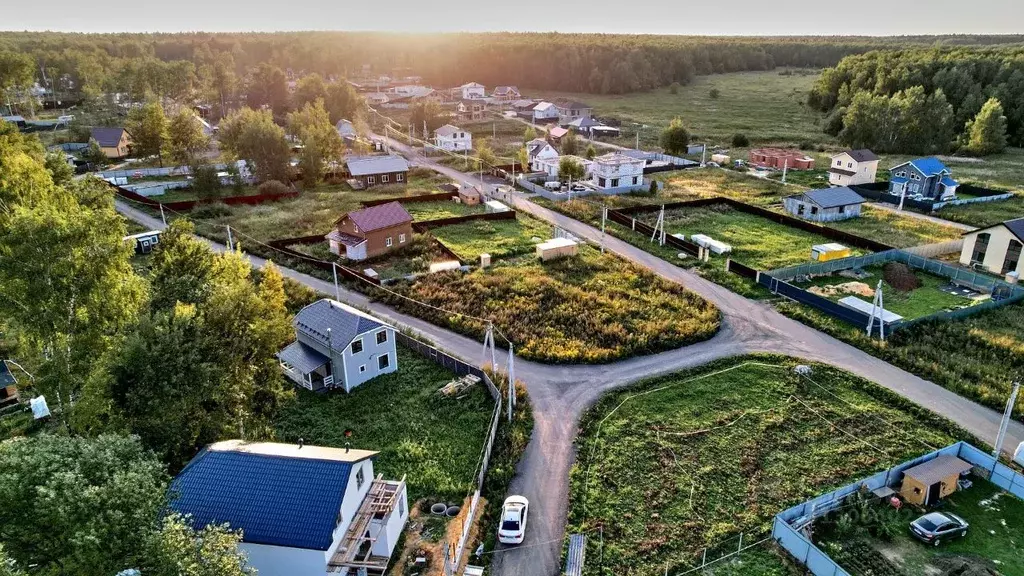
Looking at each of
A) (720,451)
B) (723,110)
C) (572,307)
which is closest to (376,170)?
(572,307)

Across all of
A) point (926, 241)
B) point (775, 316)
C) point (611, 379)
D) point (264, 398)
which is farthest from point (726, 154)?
point (264, 398)

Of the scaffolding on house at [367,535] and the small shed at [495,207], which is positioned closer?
the scaffolding on house at [367,535]

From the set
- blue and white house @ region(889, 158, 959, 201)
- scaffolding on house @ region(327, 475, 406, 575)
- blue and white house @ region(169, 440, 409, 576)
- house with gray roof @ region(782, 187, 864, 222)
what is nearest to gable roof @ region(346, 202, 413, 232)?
blue and white house @ region(169, 440, 409, 576)

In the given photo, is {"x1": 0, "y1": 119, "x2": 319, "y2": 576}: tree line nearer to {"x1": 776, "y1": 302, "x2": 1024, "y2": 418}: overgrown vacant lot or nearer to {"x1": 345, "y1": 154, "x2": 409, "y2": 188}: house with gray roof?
{"x1": 776, "y1": 302, "x2": 1024, "y2": 418}: overgrown vacant lot

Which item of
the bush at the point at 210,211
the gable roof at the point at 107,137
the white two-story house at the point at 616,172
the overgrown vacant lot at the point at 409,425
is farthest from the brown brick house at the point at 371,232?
the gable roof at the point at 107,137

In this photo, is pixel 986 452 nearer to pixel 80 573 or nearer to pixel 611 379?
pixel 611 379

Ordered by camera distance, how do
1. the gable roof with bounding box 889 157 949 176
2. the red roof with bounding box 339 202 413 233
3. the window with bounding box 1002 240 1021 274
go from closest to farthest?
the window with bounding box 1002 240 1021 274 < the red roof with bounding box 339 202 413 233 < the gable roof with bounding box 889 157 949 176

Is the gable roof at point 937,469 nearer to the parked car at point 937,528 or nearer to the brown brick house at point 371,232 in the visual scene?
the parked car at point 937,528
